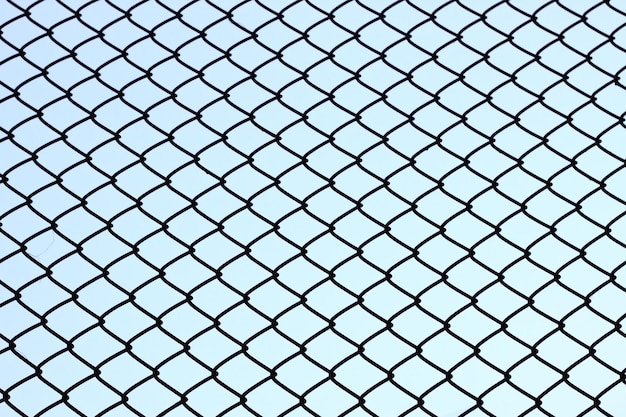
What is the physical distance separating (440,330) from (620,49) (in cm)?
106

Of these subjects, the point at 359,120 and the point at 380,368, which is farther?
the point at 359,120

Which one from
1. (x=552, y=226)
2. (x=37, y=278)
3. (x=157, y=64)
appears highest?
(x=157, y=64)

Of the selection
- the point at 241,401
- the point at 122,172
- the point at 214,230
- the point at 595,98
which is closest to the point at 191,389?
the point at 241,401

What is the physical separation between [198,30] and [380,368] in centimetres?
115

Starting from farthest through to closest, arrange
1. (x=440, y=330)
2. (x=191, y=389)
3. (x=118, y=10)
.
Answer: (x=118, y=10) → (x=440, y=330) → (x=191, y=389)

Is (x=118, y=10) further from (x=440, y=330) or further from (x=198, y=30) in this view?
(x=440, y=330)

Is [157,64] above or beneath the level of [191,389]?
above

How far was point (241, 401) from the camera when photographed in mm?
2449

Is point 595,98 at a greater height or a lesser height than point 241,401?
greater

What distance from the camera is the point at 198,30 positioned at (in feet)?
9.49

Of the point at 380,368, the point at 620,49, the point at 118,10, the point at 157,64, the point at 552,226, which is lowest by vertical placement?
the point at 380,368

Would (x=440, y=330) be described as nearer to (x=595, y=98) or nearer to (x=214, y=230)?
(x=214, y=230)

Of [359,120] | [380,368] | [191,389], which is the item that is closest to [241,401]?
[191,389]

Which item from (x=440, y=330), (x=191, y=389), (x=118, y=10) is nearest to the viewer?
(x=191, y=389)
